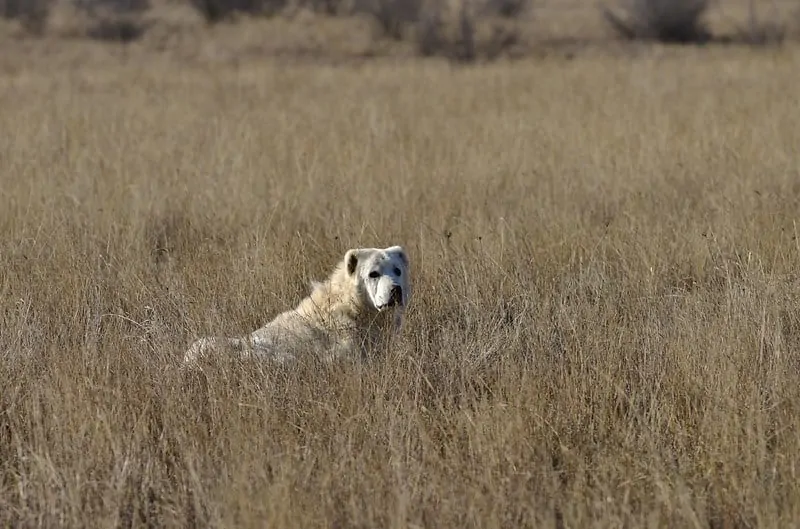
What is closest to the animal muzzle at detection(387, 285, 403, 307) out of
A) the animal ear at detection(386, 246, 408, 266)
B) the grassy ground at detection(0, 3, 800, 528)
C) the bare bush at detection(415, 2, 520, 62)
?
the grassy ground at detection(0, 3, 800, 528)

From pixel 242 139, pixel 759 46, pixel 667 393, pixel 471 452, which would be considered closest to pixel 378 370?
pixel 471 452

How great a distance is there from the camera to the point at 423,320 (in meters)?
6.19

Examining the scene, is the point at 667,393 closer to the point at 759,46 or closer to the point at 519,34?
the point at 759,46

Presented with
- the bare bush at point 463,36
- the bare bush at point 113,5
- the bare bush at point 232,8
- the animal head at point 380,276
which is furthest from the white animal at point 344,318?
the bare bush at point 232,8

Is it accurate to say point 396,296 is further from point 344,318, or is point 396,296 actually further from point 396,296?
point 344,318

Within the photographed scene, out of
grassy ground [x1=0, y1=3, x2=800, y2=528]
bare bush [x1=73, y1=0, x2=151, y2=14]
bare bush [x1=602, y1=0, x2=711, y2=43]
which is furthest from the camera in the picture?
bare bush [x1=73, y1=0, x2=151, y2=14]

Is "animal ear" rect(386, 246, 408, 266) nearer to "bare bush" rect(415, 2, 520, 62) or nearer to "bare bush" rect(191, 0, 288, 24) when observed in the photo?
"bare bush" rect(415, 2, 520, 62)

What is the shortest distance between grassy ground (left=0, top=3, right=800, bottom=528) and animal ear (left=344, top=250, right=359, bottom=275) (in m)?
0.51

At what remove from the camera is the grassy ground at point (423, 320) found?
4078 mm

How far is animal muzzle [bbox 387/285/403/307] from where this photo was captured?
571cm

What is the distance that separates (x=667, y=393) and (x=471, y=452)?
1.15m

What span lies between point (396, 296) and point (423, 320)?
1.64 ft

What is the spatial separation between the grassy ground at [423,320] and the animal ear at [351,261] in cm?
51

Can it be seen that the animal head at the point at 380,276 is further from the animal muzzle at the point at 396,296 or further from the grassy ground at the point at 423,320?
the grassy ground at the point at 423,320
